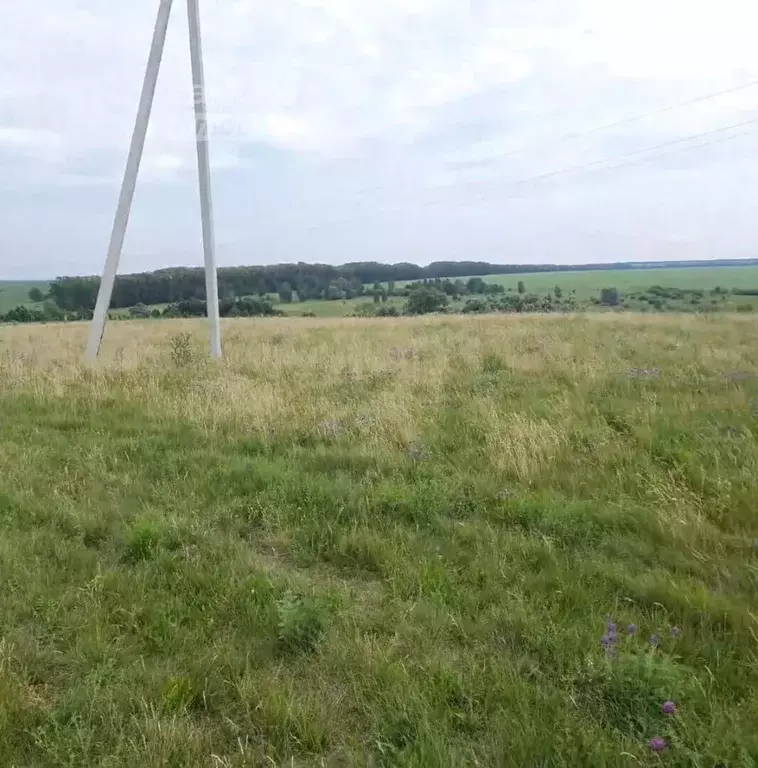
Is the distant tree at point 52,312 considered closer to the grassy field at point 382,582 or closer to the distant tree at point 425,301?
the distant tree at point 425,301

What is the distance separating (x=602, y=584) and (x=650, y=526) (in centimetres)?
94

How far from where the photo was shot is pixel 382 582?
378 centimetres

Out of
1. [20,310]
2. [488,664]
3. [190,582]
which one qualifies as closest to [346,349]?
[190,582]

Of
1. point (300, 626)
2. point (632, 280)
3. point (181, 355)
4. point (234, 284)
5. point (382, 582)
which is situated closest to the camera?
point (300, 626)

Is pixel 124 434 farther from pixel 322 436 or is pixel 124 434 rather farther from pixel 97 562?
pixel 97 562

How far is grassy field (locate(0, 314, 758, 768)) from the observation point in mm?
2514

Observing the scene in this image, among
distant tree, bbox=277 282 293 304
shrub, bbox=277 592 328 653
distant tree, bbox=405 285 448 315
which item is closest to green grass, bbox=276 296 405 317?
distant tree, bbox=277 282 293 304

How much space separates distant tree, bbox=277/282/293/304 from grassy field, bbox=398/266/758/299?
18.0 metres

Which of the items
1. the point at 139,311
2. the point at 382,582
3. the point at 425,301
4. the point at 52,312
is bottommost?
the point at 382,582

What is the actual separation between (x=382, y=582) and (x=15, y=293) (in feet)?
154

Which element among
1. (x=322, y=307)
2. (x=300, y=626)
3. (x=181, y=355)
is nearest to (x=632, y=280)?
(x=322, y=307)

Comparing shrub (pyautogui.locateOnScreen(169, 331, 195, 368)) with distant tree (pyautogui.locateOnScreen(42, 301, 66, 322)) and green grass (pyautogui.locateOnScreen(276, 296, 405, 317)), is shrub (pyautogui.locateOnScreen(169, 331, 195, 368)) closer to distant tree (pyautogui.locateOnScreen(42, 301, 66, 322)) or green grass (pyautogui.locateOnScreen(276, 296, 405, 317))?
green grass (pyautogui.locateOnScreen(276, 296, 405, 317))

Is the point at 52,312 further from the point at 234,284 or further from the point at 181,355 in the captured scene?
the point at 181,355

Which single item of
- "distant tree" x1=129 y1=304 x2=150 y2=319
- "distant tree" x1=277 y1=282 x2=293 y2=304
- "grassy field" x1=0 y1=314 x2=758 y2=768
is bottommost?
"grassy field" x1=0 y1=314 x2=758 y2=768
